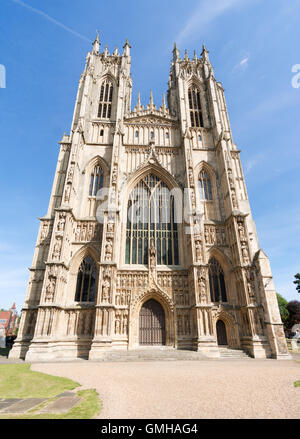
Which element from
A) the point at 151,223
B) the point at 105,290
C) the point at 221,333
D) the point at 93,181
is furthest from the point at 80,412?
the point at 93,181

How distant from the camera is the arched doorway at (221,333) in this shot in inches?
677

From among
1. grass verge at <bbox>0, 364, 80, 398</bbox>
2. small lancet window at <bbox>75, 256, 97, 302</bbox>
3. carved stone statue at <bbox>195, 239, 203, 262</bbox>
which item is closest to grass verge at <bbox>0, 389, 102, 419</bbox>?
grass verge at <bbox>0, 364, 80, 398</bbox>

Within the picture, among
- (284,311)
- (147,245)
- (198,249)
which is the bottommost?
(284,311)

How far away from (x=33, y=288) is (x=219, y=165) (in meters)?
20.5

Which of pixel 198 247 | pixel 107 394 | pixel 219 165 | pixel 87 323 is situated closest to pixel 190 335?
pixel 198 247

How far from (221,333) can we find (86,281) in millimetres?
11526

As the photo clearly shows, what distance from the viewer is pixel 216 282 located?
1891cm

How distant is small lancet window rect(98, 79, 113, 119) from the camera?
26631mm

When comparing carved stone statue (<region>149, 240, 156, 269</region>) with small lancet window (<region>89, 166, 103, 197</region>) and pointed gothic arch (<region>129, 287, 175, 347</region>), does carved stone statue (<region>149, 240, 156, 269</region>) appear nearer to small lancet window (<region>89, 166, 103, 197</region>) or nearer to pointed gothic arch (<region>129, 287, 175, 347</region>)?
pointed gothic arch (<region>129, 287, 175, 347</region>)

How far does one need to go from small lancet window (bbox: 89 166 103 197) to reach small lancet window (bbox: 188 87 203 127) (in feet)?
41.1

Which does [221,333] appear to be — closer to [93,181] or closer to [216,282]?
[216,282]

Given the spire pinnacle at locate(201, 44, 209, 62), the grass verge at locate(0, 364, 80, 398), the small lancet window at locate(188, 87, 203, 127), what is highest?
the spire pinnacle at locate(201, 44, 209, 62)

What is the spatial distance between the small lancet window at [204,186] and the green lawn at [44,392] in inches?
736

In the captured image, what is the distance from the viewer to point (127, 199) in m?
21.9
